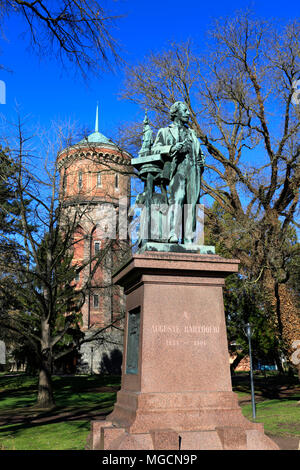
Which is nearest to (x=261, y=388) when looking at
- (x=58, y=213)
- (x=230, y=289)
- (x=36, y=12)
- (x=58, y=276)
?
(x=230, y=289)

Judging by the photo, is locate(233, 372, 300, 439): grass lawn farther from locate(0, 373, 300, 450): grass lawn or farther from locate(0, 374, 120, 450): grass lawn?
locate(0, 374, 120, 450): grass lawn

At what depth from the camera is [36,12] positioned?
575cm

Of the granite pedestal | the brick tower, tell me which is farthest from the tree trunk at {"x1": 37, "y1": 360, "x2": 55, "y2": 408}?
the granite pedestal

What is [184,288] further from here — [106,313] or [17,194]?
[106,313]

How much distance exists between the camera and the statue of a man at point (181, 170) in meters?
7.93

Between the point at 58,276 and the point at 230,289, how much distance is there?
403 inches

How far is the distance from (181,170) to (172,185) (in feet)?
1.09

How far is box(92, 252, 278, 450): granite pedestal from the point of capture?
611 cm

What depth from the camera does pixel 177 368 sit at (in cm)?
663

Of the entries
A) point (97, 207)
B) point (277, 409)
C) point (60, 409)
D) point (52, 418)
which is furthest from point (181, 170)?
point (97, 207)

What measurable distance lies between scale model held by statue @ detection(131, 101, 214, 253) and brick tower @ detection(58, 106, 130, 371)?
12068 mm

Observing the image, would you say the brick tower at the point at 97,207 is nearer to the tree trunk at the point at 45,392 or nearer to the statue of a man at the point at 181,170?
the tree trunk at the point at 45,392

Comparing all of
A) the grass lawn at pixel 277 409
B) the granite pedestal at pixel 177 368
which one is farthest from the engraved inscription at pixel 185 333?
the grass lawn at pixel 277 409

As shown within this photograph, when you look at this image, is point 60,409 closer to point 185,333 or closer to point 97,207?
point 185,333
